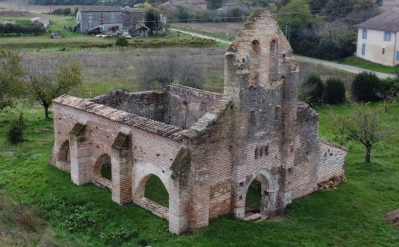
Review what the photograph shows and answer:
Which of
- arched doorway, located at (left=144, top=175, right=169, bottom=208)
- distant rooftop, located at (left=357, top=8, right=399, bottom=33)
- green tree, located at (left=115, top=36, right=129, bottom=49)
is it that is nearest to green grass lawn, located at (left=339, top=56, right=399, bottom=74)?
distant rooftop, located at (left=357, top=8, right=399, bottom=33)

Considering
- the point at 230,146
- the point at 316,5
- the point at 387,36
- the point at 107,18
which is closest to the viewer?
the point at 230,146

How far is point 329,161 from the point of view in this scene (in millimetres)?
18266

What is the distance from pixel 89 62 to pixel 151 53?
20.1 feet

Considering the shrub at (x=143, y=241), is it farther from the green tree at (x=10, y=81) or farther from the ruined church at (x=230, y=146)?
the green tree at (x=10, y=81)

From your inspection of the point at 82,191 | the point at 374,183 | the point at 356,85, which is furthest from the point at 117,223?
the point at 356,85

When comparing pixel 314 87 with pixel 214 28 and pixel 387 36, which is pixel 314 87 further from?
pixel 214 28

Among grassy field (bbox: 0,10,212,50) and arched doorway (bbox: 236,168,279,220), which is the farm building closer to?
grassy field (bbox: 0,10,212,50)

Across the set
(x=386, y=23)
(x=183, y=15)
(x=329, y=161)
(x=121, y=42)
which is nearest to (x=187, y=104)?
(x=329, y=161)

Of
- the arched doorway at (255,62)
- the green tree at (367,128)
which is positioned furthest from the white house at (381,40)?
the arched doorway at (255,62)

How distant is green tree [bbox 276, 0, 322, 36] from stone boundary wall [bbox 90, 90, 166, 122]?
32.9 metres

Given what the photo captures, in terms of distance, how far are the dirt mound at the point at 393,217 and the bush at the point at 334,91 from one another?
62.3 feet

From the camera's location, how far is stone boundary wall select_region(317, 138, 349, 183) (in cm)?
1794

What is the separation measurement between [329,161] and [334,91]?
16.8 metres

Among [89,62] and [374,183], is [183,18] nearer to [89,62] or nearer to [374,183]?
[89,62]
